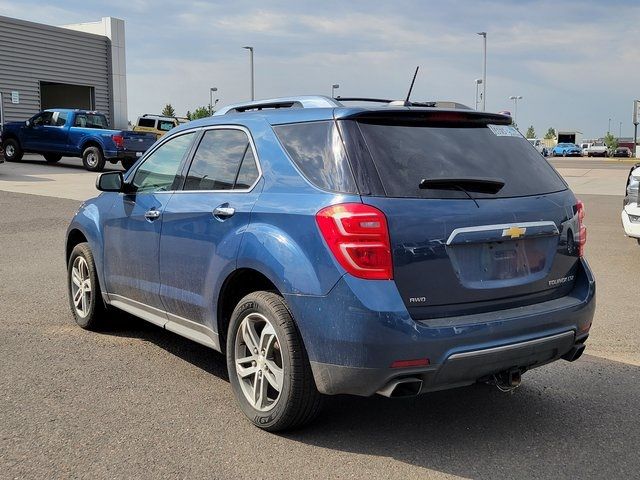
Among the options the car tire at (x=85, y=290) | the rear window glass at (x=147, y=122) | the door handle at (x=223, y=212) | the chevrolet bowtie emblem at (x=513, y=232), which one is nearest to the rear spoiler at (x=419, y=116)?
the chevrolet bowtie emblem at (x=513, y=232)

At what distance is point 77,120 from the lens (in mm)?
23328

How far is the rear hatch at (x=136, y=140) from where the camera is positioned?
2208 cm

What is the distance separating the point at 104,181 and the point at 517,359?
316 centimetres

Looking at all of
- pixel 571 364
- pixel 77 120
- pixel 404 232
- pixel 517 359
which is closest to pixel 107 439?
pixel 404 232

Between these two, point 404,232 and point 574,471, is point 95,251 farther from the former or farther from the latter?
point 574,471

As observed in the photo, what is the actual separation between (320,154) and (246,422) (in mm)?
1530

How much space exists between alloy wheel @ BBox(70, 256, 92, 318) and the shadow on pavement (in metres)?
1.33

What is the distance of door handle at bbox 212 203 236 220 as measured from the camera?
12.9ft

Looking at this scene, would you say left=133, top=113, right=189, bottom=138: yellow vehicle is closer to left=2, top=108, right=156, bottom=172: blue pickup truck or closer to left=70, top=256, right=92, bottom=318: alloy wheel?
left=2, top=108, right=156, bottom=172: blue pickup truck

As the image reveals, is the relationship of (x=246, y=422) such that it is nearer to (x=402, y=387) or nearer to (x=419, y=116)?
(x=402, y=387)

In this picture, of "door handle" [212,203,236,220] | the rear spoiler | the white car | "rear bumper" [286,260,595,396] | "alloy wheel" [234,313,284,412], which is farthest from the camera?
the white car

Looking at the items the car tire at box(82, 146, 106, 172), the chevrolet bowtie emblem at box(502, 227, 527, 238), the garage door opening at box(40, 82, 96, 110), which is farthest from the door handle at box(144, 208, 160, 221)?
the garage door opening at box(40, 82, 96, 110)

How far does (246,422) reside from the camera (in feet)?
12.7

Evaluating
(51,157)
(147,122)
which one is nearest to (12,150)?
(51,157)
